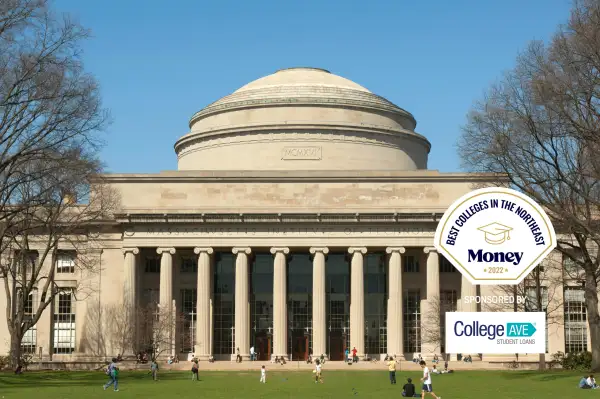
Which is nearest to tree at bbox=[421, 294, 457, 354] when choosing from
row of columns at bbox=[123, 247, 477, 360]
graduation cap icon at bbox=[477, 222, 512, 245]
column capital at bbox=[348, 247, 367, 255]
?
row of columns at bbox=[123, 247, 477, 360]

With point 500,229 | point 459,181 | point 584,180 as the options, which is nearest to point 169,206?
point 459,181

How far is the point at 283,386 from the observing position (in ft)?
170

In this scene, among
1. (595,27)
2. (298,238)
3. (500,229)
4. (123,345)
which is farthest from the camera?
(298,238)

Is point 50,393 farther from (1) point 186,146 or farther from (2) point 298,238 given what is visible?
(1) point 186,146

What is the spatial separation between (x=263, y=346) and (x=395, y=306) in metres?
12.9

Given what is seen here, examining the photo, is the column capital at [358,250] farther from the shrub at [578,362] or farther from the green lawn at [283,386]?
the shrub at [578,362]

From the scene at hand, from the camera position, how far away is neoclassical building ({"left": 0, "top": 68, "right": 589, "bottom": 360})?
84.1 metres

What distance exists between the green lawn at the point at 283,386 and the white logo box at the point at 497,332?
30560 millimetres

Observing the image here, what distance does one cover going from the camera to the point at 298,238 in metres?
84.9

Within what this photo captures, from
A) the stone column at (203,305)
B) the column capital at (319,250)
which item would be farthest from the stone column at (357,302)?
the stone column at (203,305)

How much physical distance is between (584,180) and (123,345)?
46824 mm

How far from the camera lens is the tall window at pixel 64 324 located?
8619 cm

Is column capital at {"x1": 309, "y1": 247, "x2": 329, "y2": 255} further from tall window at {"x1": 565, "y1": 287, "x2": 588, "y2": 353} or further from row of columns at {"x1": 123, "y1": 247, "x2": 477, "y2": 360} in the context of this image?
tall window at {"x1": 565, "y1": 287, "x2": 588, "y2": 353}

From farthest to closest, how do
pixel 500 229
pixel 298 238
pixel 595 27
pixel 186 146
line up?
pixel 186 146, pixel 298 238, pixel 595 27, pixel 500 229
